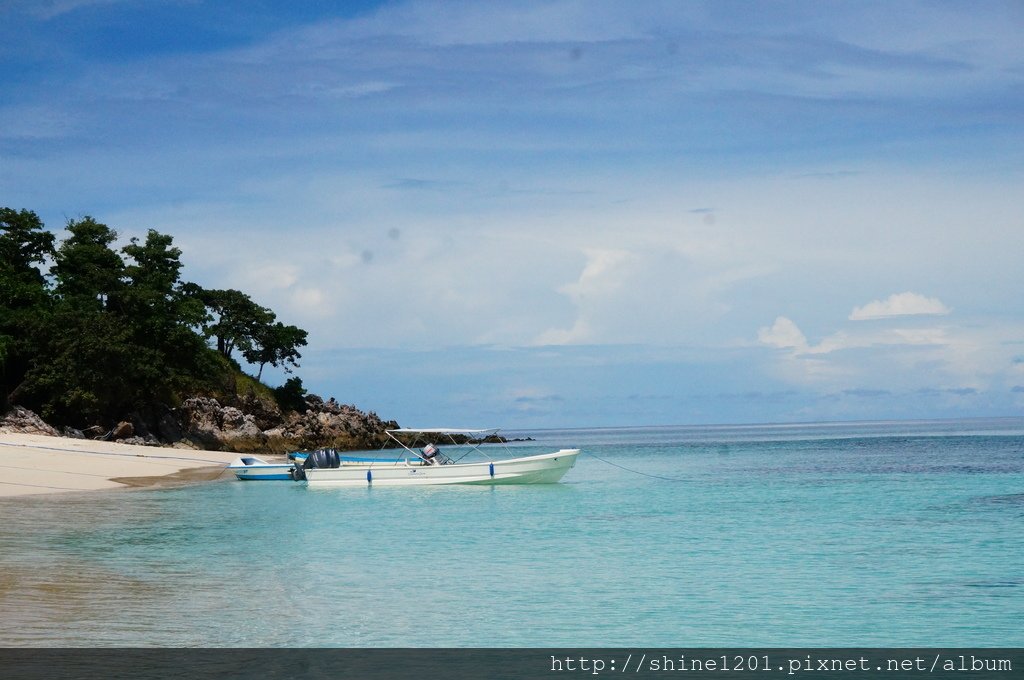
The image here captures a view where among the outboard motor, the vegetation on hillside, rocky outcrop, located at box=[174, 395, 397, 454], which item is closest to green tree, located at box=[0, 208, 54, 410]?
the vegetation on hillside

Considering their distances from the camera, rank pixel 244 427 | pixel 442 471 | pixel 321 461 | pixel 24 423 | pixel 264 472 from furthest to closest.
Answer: pixel 244 427 < pixel 24 423 < pixel 264 472 < pixel 321 461 < pixel 442 471

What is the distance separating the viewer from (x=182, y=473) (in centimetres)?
4522

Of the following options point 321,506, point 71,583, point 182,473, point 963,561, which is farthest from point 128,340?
point 963,561

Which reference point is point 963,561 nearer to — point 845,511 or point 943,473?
point 845,511

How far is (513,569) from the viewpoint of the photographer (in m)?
18.2

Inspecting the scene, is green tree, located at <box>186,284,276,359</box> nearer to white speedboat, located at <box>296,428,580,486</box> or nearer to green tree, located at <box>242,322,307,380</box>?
green tree, located at <box>242,322,307,380</box>

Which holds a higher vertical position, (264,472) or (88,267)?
(88,267)

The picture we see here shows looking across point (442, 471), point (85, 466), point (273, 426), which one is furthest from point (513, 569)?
point (273, 426)

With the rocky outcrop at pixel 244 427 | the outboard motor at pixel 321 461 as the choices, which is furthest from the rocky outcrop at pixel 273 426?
the outboard motor at pixel 321 461

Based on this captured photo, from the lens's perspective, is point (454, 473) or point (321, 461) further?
point (321, 461)

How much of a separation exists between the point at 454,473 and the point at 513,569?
19103 millimetres

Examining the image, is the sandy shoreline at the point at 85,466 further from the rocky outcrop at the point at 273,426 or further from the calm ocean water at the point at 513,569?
the rocky outcrop at the point at 273,426

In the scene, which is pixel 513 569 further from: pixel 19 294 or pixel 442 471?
pixel 19 294
